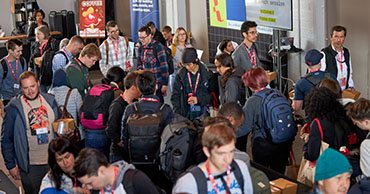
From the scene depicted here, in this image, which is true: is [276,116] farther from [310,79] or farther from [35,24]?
[35,24]

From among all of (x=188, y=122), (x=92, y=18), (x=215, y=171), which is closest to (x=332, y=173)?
(x=215, y=171)

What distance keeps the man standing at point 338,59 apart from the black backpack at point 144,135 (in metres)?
2.55

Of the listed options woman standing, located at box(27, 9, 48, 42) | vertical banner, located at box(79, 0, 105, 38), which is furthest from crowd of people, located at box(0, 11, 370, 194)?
woman standing, located at box(27, 9, 48, 42)

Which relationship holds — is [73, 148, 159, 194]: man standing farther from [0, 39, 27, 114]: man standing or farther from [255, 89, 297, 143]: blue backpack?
[0, 39, 27, 114]: man standing

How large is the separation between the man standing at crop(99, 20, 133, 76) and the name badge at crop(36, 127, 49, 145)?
11.1 ft

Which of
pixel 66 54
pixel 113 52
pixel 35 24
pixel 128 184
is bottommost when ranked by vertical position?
pixel 128 184

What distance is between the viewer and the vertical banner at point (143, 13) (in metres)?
11.0

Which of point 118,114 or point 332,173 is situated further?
point 118,114

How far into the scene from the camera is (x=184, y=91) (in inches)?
245

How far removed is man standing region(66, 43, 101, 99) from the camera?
589 centimetres

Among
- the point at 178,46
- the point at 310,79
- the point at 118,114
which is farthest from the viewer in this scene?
the point at 178,46

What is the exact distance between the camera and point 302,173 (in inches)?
177

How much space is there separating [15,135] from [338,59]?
3599 millimetres

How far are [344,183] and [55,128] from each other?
2744mm
